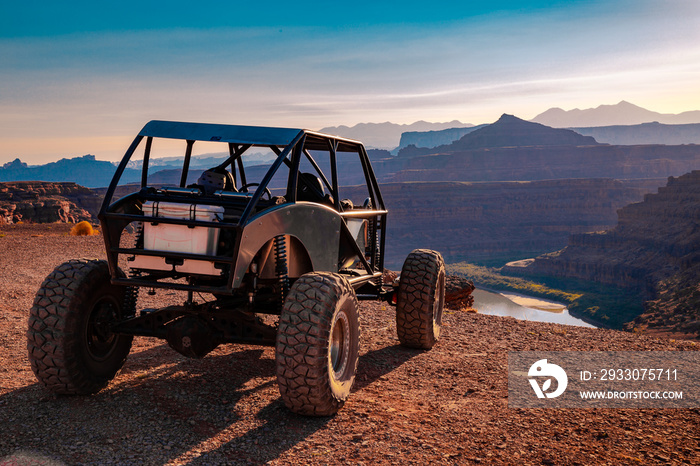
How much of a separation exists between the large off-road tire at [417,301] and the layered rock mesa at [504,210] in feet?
548

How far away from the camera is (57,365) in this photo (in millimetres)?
4875

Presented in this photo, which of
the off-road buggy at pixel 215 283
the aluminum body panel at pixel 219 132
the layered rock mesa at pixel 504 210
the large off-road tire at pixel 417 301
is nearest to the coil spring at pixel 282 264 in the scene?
the off-road buggy at pixel 215 283

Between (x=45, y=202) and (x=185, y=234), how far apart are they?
289 ft

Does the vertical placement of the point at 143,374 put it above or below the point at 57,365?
below

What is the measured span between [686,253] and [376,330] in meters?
117

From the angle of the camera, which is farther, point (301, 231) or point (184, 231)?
point (301, 231)

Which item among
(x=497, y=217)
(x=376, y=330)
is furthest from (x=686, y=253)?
(x=376, y=330)

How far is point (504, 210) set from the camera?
187500 mm

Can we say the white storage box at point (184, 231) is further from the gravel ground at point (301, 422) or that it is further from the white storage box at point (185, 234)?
the gravel ground at point (301, 422)

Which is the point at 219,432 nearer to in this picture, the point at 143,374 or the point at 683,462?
the point at 143,374

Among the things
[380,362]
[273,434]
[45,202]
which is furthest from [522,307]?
[273,434]

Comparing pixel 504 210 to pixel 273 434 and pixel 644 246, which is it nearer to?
pixel 644 246

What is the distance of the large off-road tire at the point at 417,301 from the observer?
748cm

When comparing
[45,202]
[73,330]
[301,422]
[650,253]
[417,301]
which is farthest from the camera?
[650,253]
